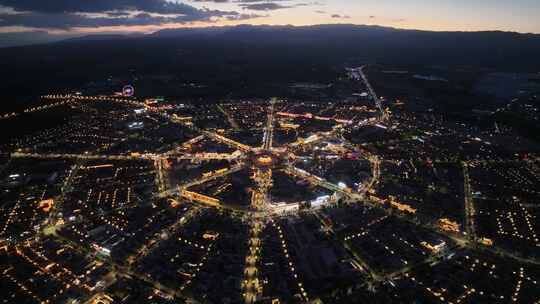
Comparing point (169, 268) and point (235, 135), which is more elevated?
point (235, 135)

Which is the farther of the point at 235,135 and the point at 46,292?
the point at 235,135

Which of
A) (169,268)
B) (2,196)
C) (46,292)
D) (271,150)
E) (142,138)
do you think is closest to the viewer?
(46,292)

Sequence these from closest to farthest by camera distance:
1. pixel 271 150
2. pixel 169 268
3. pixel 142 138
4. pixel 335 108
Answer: pixel 169 268 < pixel 271 150 < pixel 142 138 < pixel 335 108

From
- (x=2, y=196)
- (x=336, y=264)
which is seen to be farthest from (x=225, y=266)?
(x=2, y=196)

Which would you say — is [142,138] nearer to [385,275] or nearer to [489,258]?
[385,275]

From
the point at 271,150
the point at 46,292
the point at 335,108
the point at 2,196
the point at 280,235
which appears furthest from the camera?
the point at 335,108

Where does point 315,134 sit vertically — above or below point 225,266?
above

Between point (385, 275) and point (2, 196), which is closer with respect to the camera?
point (385, 275)

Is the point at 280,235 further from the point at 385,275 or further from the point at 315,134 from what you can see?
the point at 315,134

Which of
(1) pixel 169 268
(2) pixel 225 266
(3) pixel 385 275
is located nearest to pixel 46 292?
(1) pixel 169 268
